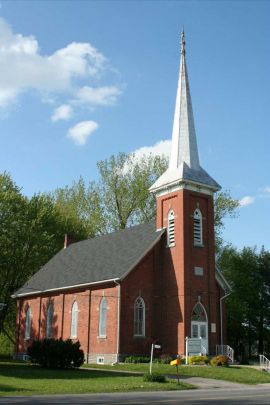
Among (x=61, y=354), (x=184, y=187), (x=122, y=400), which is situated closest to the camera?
(x=122, y=400)

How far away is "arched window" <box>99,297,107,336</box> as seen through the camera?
3512 centimetres

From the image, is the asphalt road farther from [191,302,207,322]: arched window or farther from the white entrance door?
[191,302,207,322]: arched window

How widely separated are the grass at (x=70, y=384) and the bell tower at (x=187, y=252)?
950cm

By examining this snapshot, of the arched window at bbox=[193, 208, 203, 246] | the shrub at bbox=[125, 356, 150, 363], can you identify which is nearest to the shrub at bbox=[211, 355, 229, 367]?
the shrub at bbox=[125, 356, 150, 363]

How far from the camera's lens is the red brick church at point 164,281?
33.5m

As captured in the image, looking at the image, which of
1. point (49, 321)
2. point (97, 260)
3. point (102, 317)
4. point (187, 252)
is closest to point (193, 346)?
point (187, 252)

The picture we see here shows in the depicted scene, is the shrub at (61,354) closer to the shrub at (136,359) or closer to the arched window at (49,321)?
the shrub at (136,359)

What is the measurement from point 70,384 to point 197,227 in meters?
17.4

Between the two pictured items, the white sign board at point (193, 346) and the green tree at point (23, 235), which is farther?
the green tree at point (23, 235)

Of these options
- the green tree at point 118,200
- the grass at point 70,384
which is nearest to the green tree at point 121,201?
the green tree at point 118,200

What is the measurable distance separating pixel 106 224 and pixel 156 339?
22.9m

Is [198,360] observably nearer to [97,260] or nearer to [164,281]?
[164,281]

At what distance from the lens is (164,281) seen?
35.2 metres

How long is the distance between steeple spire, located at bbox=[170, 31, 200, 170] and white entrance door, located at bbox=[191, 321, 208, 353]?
1070cm
